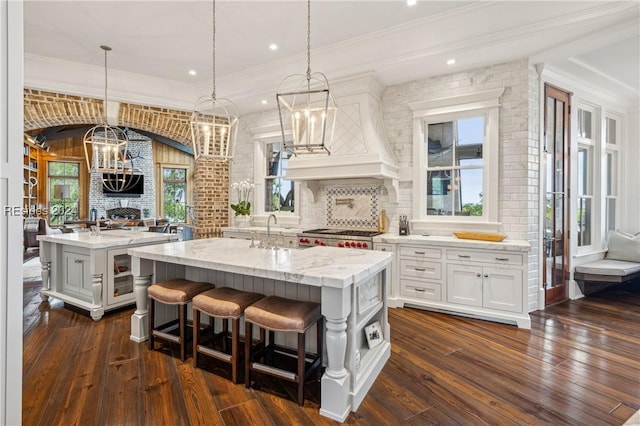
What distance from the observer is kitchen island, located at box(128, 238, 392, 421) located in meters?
2.02

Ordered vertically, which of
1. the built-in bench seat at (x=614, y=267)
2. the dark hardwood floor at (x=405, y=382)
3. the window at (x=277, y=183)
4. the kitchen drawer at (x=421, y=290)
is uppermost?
the window at (x=277, y=183)

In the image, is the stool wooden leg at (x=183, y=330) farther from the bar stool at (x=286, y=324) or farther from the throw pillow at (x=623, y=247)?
the throw pillow at (x=623, y=247)

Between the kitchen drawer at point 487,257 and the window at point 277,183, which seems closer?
the kitchen drawer at point 487,257

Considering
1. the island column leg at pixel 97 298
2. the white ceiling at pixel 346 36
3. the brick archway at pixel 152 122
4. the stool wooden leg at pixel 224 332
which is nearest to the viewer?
the stool wooden leg at pixel 224 332

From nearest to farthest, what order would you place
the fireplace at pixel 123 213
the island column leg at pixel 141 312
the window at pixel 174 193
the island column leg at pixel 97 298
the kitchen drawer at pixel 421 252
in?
1. the island column leg at pixel 141 312
2. the island column leg at pixel 97 298
3. the kitchen drawer at pixel 421 252
4. the fireplace at pixel 123 213
5. the window at pixel 174 193

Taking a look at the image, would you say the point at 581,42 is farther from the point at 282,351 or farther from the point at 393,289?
the point at 282,351

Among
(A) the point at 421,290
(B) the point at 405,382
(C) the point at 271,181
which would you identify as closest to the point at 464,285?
(A) the point at 421,290

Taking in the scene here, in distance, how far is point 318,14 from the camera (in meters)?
3.51

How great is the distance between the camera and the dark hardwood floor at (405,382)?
204 cm

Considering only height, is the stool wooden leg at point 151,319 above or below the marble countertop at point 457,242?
below

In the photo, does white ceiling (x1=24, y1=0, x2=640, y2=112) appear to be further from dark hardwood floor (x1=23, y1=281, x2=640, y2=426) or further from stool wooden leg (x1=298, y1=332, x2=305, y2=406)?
→ stool wooden leg (x1=298, y1=332, x2=305, y2=406)

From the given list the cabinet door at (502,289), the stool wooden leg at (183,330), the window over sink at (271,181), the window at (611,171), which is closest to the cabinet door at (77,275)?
the stool wooden leg at (183,330)

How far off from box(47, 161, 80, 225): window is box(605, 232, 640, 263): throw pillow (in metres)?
14.2

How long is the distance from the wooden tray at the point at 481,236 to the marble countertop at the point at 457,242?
0.06m
